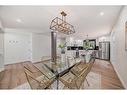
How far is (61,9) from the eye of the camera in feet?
7.23

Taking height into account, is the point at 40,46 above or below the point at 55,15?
below

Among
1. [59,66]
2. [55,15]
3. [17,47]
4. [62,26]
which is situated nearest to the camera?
[55,15]

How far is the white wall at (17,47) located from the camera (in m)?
2.62

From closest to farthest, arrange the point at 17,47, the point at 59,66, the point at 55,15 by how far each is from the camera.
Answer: the point at 55,15
the point at 17,47
the point at 59,66

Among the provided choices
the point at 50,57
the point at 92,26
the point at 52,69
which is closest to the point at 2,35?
the point at 50,57

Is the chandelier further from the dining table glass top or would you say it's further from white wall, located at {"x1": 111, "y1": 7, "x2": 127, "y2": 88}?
white wall, located at {"x1": 111, "y1": 7, "x2": 127, "y2": 88}

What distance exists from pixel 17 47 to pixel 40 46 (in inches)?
20.2

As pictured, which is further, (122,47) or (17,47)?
(122,47)

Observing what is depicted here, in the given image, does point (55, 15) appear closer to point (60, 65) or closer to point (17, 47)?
point (17, 47)

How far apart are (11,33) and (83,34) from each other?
1573 mm

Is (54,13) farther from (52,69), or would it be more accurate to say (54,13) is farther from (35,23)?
(52,69)

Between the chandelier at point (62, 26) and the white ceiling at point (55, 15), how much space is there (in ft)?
0.26

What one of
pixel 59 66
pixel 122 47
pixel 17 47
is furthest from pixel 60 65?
pixel 122 47

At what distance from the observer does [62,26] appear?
2605mm
